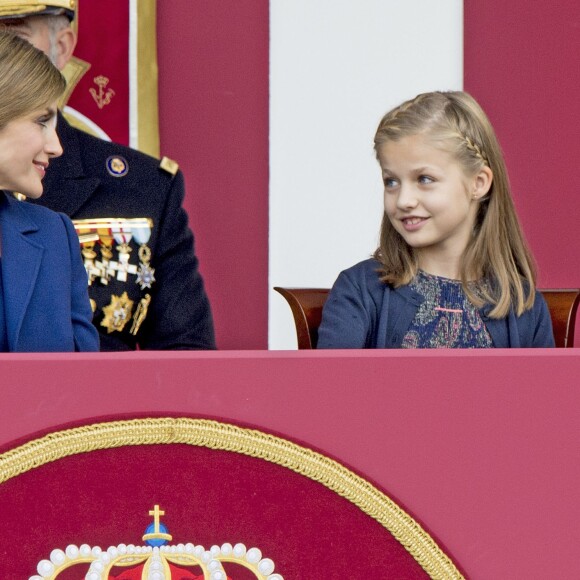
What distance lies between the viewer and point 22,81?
1.45 metres

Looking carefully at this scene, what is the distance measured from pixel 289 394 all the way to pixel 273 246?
157cm

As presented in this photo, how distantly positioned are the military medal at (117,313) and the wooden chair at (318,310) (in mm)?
387

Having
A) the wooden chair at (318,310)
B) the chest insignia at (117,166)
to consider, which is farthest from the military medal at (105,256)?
the wooden chair at (318,310)

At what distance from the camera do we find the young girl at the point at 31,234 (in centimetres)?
141

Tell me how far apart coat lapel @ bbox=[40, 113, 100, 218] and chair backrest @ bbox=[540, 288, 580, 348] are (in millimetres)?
755

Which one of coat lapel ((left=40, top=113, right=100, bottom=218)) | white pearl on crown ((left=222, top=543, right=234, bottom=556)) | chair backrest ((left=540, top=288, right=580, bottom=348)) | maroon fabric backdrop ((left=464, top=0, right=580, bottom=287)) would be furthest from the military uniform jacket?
white pearl on crown ((left=222, top=543, right=234, bottom=556))

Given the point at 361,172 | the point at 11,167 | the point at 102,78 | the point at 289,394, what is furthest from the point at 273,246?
the point at 289,394

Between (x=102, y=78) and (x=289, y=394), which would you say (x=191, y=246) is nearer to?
(x=102, y=78)

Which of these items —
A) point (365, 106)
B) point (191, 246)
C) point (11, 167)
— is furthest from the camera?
point (365, 106)

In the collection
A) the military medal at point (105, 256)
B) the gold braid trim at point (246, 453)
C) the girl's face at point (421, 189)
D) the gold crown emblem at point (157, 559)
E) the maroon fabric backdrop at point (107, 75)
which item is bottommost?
the gold crown emblem at point (157, 559)

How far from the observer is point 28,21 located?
188 centimetres

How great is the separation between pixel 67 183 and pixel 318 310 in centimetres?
55

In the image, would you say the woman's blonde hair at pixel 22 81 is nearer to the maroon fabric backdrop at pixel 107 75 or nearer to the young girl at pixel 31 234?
the young girl at pixel 31 234

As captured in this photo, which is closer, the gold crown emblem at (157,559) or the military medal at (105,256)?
the gold crown emblem at (157,559)
